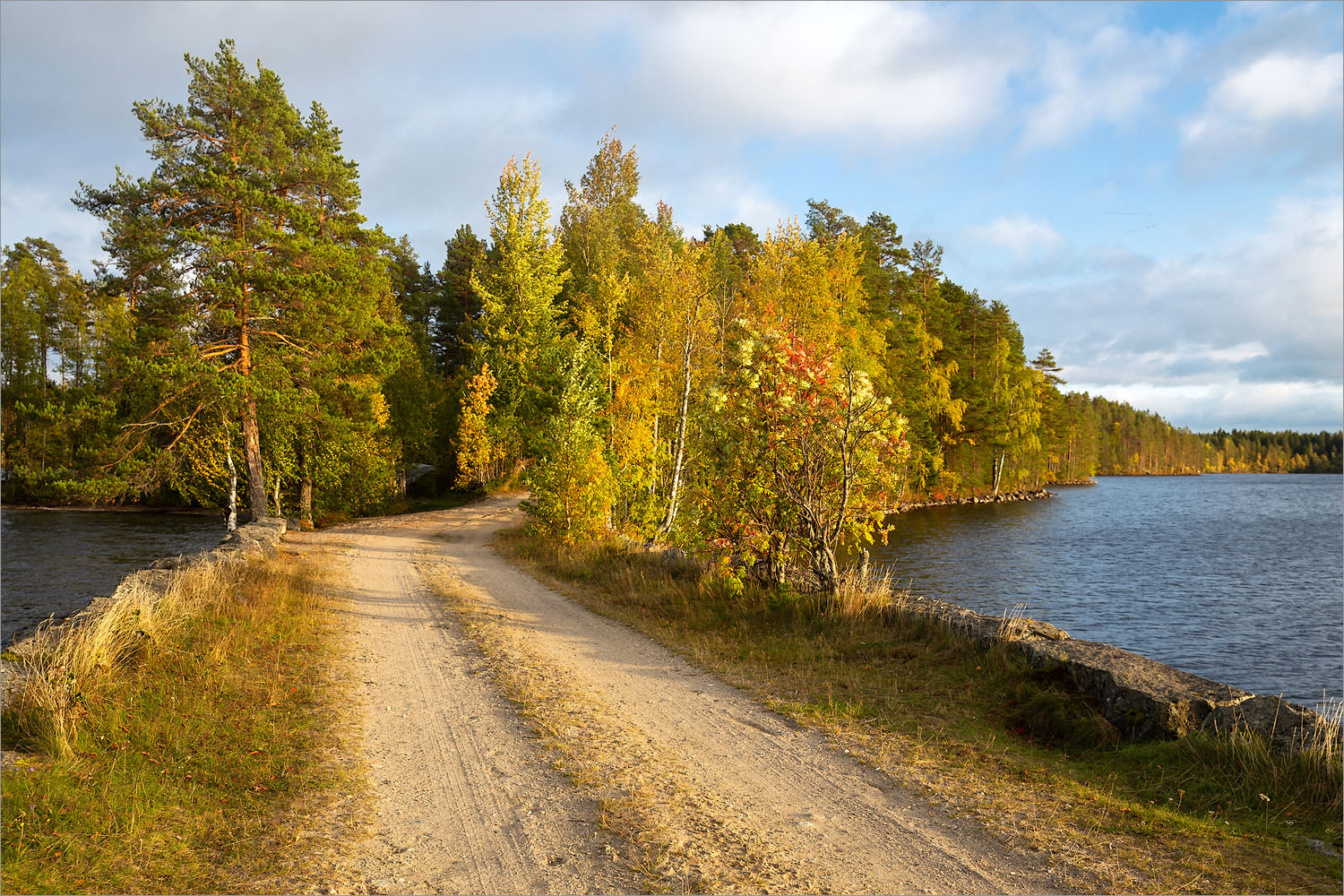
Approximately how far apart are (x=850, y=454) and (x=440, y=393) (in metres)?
37.7

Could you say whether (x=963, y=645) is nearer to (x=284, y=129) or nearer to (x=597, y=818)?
(x=597, y=818)

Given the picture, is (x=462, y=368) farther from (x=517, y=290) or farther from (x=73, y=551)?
(x=73, y=551)

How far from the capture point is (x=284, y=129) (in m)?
24.7

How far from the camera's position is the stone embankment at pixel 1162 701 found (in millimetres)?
6598

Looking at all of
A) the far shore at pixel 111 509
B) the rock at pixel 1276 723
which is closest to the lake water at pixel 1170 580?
the rock at pixel 1276 723

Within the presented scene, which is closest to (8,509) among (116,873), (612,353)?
(612,353)

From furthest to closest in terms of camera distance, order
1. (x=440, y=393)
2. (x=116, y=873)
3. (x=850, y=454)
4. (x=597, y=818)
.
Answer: (x=440, y=393) → (x=850, y=454) → (x=597, y=818) → (x=116, y=873)

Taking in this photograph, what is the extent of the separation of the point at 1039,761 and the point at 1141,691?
58.9 inches

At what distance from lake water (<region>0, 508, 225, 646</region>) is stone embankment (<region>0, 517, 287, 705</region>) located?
1568 millimetres

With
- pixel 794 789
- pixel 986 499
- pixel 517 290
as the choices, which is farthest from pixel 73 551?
pixel 986 499

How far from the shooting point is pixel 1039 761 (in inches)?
280

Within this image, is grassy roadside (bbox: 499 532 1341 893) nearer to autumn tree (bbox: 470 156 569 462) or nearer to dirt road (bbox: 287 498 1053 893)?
dirt road (bbox: 287 498 1053 893)

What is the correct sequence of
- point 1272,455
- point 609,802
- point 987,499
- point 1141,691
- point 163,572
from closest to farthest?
1. point 609,802
2. point 1141,691
3. point 163,572
4. point 987,499
5. point 1272,455

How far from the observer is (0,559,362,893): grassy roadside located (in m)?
4.99
